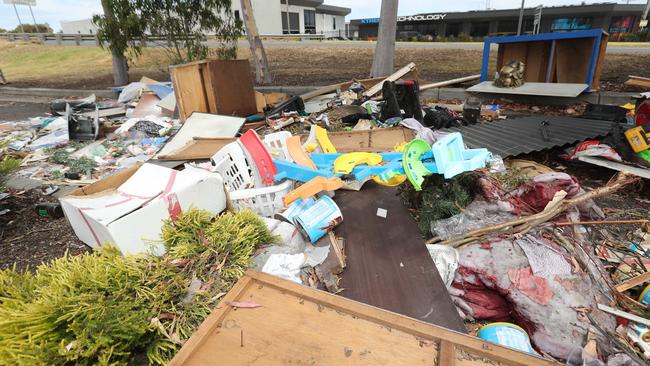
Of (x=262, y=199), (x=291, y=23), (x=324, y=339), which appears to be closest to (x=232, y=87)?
(x=262, y=199)

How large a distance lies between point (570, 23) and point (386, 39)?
29.8m

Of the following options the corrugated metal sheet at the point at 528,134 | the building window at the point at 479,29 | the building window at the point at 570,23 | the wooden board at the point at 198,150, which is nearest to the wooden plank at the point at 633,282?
the corrugated metal sheet at the point at 528,134

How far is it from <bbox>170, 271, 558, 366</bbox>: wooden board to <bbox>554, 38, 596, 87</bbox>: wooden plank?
779cm

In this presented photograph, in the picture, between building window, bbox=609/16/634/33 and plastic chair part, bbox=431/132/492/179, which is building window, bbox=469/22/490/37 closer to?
building window, bbox=609/16/634/33

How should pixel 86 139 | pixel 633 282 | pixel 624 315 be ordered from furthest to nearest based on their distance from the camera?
pixel 86 139, pixel 633 282, pixel 624 315

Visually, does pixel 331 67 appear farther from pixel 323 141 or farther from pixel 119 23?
pixel 323 141

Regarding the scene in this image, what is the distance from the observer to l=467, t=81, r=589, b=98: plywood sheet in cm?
603

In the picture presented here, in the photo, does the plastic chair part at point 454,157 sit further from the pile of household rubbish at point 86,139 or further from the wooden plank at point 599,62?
the wooden plank at point 599,62

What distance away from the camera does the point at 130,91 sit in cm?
830

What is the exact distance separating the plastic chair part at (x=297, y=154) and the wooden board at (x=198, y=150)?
63.8 inches

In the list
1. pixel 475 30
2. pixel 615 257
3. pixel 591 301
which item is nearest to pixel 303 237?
pixel 591 301

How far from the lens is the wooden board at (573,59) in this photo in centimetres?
688

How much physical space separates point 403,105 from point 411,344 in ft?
15.5

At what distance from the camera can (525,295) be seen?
1994 mm
